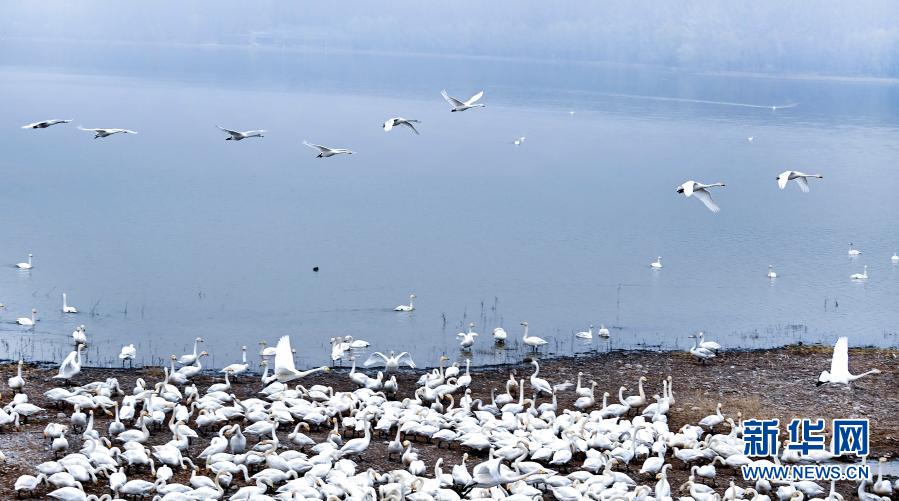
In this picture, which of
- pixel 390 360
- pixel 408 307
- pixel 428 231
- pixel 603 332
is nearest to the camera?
pixel 390 360

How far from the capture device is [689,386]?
24625 mm

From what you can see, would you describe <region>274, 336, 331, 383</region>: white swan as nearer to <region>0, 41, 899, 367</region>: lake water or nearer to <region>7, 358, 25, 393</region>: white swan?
<region>7, 358, 25, 393</region>: white swan

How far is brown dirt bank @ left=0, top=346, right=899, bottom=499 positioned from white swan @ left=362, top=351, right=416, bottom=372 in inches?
11.1

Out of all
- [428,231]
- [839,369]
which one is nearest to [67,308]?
[839,369]

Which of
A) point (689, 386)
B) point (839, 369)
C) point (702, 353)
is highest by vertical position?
point (839, 369)

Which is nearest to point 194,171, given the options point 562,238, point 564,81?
point 562,238

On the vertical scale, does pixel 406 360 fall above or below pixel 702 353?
below

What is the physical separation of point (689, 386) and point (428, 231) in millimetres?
24616

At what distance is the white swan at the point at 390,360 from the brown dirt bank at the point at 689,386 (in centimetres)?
28

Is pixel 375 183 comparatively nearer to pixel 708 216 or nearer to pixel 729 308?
pixel 708 216

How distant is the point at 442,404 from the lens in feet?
75.9

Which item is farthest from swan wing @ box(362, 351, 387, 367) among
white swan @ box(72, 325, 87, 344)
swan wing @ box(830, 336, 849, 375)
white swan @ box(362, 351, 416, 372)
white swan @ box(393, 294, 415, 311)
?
swan wing @ box(830, 336, 849, 375)

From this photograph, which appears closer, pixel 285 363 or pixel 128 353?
pixel 285 363

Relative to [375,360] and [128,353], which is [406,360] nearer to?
[375,360]
